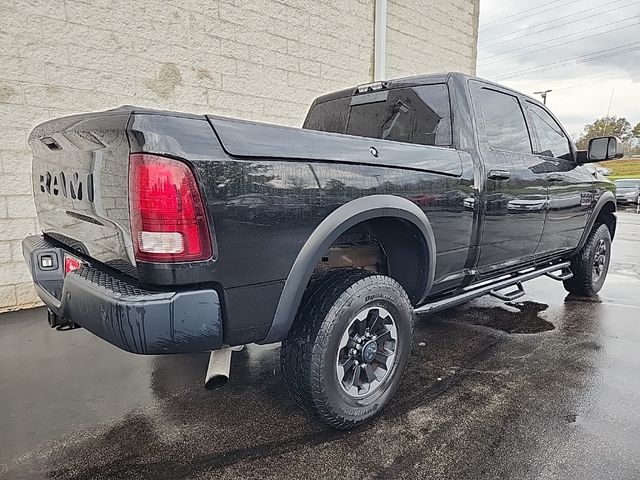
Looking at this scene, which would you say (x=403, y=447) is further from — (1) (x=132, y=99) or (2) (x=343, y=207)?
(1) (x=132, y=99)

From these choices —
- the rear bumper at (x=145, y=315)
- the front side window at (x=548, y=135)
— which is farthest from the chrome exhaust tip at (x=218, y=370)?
the front side window at (x=548, y=135)

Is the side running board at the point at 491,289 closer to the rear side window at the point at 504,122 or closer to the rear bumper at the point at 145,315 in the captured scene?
the rear side window at the point at 504,122

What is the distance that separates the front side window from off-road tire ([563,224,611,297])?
1146 mm

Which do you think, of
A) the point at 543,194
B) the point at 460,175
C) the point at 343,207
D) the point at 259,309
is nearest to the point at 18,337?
the point at 259,309

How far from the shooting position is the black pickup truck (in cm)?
171

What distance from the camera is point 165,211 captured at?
1693 mm

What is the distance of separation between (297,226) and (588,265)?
13.6 ft

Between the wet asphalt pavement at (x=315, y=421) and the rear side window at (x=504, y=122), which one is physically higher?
the rear side window at (x=504, y=122)

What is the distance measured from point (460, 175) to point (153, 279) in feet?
6.66

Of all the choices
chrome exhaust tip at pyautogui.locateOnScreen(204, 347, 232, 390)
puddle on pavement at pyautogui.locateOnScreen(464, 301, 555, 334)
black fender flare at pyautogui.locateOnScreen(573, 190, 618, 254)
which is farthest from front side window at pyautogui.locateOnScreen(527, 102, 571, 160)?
chrome exhaust tip at pyautogui.locateOnScreen(204, 347, 232, 390)

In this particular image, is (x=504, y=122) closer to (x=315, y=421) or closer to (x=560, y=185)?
(x=560, y=185)

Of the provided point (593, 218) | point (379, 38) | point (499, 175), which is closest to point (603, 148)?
point (593, 218)

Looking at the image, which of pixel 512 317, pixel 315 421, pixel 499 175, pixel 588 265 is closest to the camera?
pixel 315 421

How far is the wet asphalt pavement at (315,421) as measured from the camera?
7.00 feet
